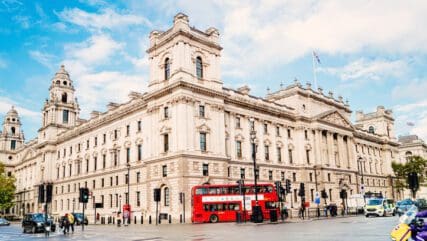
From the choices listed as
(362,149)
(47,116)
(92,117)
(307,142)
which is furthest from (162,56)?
(362,149)

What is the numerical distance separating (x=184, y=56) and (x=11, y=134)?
9300 cm

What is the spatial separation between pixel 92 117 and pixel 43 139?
20684 mm

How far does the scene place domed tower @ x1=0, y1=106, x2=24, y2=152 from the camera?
11781 cm

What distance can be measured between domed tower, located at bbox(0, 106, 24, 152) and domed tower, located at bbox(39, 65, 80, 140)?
40945 mm

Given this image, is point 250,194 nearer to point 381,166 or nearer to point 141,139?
point 141,139

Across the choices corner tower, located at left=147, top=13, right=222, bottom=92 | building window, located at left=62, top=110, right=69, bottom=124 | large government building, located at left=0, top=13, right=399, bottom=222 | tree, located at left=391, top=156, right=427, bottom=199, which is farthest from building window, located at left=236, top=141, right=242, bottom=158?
building window, located at left=62, top=110, right=69, bottom=124

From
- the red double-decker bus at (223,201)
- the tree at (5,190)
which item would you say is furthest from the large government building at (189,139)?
the tree at (5,190)

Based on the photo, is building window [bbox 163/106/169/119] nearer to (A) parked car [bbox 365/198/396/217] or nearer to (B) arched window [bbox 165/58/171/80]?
(B) arched window [bbox 165/58/171/80]

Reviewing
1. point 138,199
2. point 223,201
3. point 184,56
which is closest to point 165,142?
point 138,199

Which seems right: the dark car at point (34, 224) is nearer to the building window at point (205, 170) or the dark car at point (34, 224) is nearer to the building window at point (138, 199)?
the building window at point (138, 199)

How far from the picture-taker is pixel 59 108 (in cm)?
8294

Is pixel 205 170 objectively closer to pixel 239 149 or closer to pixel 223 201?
pixel 223 201

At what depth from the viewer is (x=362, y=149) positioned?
8406 centimetres

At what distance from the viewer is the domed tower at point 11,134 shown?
387 feet
